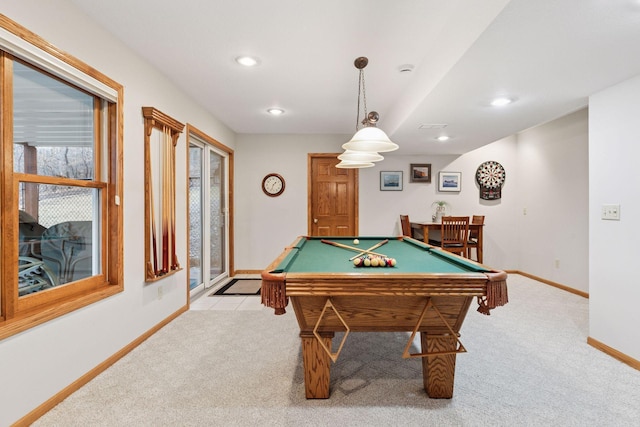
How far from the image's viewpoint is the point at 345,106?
3.70 metres

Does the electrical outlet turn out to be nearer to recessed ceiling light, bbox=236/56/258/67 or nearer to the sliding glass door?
recessed ceiling light, bbox=236/56/258/67

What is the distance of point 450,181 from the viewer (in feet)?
16.9

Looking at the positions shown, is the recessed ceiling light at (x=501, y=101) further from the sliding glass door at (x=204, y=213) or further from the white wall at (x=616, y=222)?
the sliding glass door at (x=204, y=213)

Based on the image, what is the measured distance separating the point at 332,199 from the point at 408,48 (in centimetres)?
306

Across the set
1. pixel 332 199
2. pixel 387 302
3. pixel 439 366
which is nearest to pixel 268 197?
pixel 332 199

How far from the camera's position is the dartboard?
16.6 ft

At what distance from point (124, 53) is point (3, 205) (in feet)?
4.84

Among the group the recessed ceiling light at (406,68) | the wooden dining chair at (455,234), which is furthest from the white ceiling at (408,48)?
the wooden dining chair at (455,234)

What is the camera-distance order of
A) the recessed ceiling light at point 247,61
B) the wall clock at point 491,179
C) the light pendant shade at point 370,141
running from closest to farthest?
the light pendant shade at point 370,141
the recessed ceiling light at point 247,61
the wall clock at point 491,179

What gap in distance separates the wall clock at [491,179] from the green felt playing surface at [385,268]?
9.71ft

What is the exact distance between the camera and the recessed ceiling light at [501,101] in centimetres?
254

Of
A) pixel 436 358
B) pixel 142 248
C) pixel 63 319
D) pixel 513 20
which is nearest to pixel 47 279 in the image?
pixel 63 319

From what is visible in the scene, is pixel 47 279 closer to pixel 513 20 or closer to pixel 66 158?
pixel 66 158

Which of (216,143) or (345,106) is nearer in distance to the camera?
(345,106)
